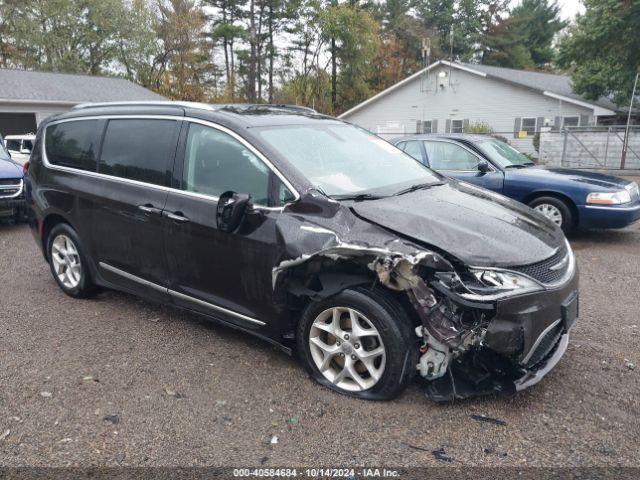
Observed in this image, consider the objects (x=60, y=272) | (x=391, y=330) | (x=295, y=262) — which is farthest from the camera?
(x=60, y=272)

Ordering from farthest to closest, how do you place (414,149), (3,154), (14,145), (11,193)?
(14,145) < (3,154) < (11,193) < (414,149)

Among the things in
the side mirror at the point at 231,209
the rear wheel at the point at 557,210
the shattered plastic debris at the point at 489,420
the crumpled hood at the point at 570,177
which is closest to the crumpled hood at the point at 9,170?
the side mirror at the point at 231,209

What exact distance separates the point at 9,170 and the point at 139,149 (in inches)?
236

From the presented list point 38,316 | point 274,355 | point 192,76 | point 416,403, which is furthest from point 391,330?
point 192,76

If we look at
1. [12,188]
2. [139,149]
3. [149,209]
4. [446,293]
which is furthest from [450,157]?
[12,188]

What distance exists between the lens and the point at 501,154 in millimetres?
7961

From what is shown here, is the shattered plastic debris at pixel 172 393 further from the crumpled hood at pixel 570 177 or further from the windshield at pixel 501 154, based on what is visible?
the windshield at pixel 501 154

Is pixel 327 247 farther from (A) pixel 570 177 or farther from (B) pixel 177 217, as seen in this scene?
(A) pixel 570 177

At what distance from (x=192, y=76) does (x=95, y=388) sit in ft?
129

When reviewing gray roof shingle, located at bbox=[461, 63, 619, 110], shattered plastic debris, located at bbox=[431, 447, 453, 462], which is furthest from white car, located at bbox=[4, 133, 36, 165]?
gray roof shingle, located at bbox=[461, 63, 619, 110]

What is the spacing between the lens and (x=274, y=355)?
12.7 ft

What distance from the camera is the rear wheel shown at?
7.20 meters

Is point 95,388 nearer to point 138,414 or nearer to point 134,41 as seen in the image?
point 138,414

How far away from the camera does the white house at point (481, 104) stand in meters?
25.4
